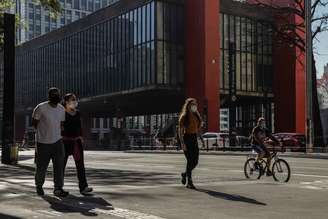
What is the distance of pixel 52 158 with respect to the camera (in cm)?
1146

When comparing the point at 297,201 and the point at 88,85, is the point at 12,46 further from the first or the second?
the point at 88,85

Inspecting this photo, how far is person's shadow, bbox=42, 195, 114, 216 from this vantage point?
971cm

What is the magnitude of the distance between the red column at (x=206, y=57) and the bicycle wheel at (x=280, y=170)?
1780 inches

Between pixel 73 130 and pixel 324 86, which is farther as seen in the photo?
pixel 324 86

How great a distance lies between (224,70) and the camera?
67938mm

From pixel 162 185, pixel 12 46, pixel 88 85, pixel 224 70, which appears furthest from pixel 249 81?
pixel 162 185

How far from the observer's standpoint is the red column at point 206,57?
2458 inches

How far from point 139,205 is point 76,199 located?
134 cm

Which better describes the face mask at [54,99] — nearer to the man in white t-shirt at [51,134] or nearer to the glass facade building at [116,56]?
the man in white t-shirt at [51,134]

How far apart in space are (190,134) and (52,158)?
3061 millimetres

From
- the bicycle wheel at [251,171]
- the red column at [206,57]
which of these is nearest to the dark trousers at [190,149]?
the bicycle wheel at [251,171]

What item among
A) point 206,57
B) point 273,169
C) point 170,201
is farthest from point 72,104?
point 206,57

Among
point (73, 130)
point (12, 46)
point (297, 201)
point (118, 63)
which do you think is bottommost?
point (297, 201)

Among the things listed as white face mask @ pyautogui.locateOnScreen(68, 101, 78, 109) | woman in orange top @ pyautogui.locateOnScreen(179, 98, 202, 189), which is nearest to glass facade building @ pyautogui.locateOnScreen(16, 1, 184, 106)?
woman in orange top @ pyautogui.locateOnScreen(179, 98, 202, 189)
